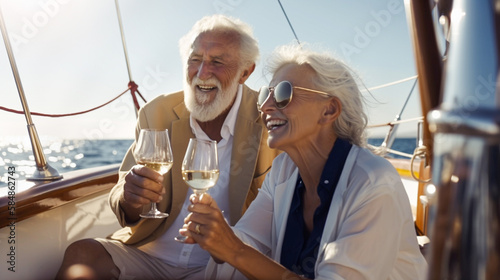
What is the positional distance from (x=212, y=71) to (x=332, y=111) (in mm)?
1237

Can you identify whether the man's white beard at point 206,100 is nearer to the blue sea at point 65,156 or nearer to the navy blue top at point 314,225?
the blue sea at point 65,156

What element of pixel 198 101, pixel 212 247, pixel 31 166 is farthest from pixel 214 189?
pixel 212 247

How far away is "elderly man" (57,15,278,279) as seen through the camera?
234 cm

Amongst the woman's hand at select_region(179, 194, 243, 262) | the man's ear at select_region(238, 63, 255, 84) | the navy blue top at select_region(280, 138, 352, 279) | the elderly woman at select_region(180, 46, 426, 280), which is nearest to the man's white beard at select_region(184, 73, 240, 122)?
the man's ear at select_region(238, 63, 255, 84)

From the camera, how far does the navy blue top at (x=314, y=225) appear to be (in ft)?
5.57

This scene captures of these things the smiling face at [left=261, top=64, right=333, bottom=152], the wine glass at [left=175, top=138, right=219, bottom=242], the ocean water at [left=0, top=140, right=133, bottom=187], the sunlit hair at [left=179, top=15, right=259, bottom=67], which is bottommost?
the ocean water at [left=0, top=140, right=133, bottom=187]

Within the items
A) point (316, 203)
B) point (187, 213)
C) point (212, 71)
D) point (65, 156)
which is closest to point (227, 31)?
point (212, 71)

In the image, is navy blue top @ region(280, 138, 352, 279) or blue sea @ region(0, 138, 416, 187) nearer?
navy blue top @ region(280, 138, 352, 279)

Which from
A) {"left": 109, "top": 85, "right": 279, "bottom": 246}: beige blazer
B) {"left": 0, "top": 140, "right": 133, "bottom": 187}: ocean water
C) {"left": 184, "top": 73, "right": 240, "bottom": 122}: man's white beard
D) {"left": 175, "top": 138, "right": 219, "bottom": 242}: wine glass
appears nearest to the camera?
{"left": 175, "top": 138, "right": 219, "bottom": 242}: wine glass

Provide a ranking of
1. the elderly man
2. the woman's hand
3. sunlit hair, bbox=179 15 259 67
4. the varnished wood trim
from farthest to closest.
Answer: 1. sunlit hair, bbox=179 15 259 67
2. the elderly man
3. the varnished wood trim
4. the woman's hand

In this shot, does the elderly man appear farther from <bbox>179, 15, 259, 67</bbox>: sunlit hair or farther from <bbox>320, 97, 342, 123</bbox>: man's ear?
<bbox>320, 97, 342, 123</bbox>: man's ear

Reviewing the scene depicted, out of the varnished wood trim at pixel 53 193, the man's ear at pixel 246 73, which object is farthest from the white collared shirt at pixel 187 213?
the varnished wood trim at pixel 53 193

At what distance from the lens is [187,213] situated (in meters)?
2.61

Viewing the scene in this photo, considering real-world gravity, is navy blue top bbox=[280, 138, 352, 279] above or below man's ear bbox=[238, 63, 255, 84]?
below
